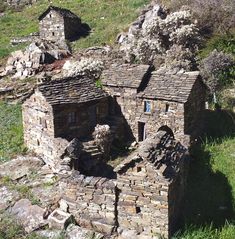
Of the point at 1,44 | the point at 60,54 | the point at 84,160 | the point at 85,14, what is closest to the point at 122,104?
the point at 84,160

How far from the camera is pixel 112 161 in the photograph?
1789cm

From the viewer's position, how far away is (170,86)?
18.9 meters

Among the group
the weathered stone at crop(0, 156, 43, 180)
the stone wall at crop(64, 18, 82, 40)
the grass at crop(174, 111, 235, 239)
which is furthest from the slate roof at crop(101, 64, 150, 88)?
the stone wall at crop(64, 18, 82, 40)

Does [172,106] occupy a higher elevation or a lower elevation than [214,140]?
higher

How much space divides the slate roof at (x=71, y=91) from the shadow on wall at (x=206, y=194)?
5.36 m

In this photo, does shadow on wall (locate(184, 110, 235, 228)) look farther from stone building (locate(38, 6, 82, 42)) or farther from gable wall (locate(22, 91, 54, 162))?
stone building (locate(38, 6, 82, 42))

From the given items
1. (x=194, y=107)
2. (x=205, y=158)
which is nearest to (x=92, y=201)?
(x=205, y=158)

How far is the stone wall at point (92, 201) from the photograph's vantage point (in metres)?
12.2

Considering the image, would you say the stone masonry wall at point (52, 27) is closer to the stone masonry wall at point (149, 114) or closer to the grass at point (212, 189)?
the stone masonry wall at point (149, 114)

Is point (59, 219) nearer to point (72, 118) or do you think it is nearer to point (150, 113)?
point (72, 118)

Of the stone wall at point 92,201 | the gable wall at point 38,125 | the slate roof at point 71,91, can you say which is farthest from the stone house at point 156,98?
the stone wall at point 92,201

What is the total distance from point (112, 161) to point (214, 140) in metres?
4.46

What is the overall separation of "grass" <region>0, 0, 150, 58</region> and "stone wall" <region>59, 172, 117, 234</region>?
23.3m

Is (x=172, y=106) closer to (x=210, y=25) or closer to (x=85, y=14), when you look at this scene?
(x=210, y=25)
